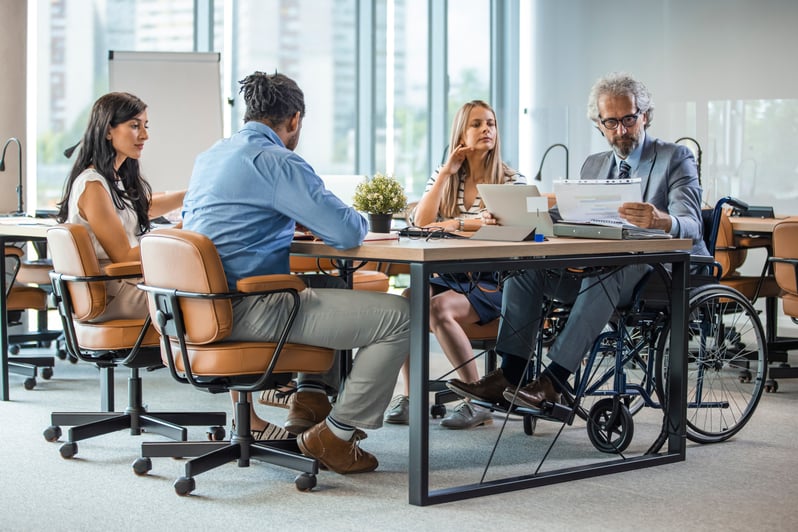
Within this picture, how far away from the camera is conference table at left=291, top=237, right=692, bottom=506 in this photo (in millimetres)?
2848

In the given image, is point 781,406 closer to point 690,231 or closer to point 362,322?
point 690,231

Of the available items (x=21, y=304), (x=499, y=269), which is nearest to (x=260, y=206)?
(x=499, y=269)

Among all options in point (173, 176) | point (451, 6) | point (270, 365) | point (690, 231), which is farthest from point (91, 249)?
point (451, 6)

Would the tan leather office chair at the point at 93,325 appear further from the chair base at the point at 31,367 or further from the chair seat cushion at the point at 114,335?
the chair base at the point at 31,367

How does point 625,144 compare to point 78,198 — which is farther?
point 625,144

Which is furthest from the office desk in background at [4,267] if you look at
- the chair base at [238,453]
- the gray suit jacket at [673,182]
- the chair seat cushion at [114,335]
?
the gray suit jacket at [673,182]

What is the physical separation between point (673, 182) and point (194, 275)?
6.26 ft

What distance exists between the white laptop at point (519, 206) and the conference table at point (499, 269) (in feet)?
0.32

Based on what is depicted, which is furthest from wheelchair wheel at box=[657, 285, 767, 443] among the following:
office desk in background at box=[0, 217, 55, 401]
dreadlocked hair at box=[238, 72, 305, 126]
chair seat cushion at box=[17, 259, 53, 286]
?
chair seat cushion at box=[17, 259, 53, 286]

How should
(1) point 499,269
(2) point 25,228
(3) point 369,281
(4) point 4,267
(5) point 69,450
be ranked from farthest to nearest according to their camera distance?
(3) point 369,281 < (4) point 4,267 < (2) point 25,228 < (5) point 69,450 < (1) point 499,269

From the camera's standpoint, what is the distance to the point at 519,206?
3.35 m

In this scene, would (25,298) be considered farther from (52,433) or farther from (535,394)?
(535,394)

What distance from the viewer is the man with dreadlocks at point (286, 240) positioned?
2.97 metres

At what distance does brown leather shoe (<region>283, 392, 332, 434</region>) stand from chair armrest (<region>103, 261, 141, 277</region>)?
0.70 m
